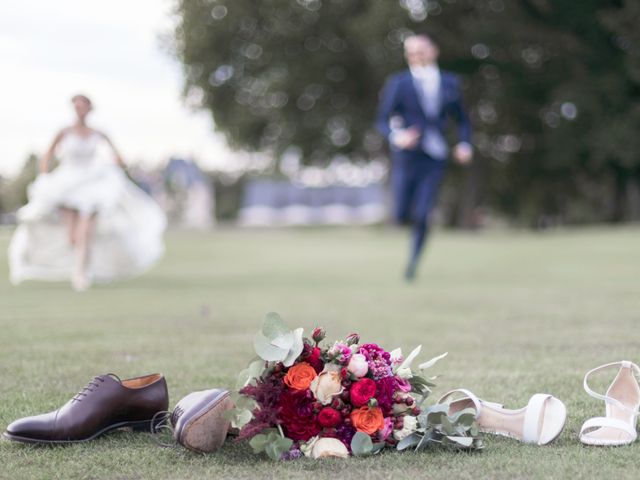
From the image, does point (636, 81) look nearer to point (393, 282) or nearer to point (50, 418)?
point (393, 282)

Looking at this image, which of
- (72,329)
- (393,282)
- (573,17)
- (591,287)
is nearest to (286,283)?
(393,282)

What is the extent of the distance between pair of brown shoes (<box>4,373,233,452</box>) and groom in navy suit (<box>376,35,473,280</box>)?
7364 millimetres

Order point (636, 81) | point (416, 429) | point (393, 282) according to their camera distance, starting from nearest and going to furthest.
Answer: point (416, 429) < point (393, 282) < point (636, 81)

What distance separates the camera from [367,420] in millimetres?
3211

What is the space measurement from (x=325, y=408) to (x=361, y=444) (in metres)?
0.18

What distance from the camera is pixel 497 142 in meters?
39.8

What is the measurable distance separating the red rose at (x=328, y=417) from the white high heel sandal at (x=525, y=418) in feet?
1.67

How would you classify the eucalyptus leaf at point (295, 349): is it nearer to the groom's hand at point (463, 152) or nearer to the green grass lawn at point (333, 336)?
the green grass lawn at point (333, 336)

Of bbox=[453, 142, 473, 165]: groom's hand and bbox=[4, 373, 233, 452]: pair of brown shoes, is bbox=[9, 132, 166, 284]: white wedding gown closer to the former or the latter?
bbox=[453, 142, 473, 165]: groom's hand

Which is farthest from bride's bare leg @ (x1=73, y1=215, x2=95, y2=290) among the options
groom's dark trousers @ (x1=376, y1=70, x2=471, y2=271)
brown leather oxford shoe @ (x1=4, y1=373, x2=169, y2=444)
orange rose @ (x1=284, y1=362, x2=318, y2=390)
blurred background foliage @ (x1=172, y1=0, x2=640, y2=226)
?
blurred background foliage @ (x1=172, y1=0, x2=640, y2=226)

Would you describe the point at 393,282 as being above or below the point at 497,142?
below

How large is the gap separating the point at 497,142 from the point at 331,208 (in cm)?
7286

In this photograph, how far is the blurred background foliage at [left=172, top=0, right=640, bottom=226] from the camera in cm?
3203

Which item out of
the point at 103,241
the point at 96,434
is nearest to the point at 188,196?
the point at 103,241
